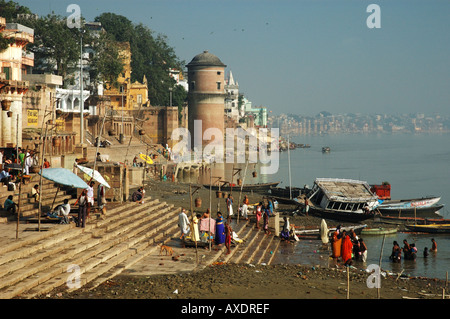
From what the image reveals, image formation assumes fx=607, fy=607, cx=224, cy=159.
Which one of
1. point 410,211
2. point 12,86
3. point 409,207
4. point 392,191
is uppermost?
point 12,86

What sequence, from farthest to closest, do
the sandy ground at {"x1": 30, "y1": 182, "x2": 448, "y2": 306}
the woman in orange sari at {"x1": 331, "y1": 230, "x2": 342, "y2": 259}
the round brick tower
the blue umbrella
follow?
the round brick tower, the woman in orange sari at {"x1": 331, "y1": 230, "x2": 342, "y2": 259}, the blue umbrella, the sandy ground at {"x1": 30, "y1": 182, "x2": 448, "y2": 306}

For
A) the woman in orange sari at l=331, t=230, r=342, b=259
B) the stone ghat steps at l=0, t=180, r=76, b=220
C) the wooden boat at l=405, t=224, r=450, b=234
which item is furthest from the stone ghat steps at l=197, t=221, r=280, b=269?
the wooden boat at l=405, t=224, r=450, b=234

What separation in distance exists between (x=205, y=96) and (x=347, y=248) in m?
55.8

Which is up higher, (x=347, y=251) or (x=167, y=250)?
(x=167, y=250)

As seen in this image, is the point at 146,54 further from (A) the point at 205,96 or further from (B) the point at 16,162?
(B) the point at 16,162

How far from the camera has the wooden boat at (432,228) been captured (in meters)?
29.1

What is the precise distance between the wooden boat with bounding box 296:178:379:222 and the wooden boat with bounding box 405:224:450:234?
2448 millimetres

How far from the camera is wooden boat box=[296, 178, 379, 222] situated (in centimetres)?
3119

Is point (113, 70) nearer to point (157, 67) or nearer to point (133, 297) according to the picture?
point (157, 67)

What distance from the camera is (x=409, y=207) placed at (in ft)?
122

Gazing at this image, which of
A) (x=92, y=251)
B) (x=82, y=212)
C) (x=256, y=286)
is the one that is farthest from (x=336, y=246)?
(x=92, y=251)

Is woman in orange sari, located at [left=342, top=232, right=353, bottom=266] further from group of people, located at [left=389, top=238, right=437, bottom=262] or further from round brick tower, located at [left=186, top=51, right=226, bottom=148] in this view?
round brick tower, located at [left=186, top=51, right=226, bottom=148]

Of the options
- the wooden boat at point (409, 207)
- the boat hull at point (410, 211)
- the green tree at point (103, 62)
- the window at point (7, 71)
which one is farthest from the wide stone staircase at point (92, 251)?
the green tree at point (103, 62)

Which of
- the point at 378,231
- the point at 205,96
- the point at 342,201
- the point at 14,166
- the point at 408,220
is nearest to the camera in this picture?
the point at 14,166
